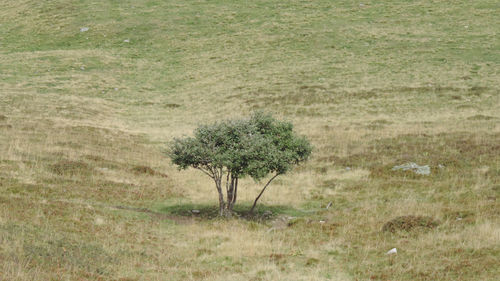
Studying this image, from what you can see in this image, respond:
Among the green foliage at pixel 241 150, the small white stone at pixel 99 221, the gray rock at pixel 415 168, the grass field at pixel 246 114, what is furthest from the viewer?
the gray rock at pixel 415 168

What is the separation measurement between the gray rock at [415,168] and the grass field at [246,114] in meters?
0.44

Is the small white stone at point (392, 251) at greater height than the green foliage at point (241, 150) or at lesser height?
lesser

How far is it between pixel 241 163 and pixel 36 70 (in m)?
54.9

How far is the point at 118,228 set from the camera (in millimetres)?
16344

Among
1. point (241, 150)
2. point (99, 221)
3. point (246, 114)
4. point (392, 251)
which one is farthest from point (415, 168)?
point (246, 114)

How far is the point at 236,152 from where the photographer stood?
63.5 feet

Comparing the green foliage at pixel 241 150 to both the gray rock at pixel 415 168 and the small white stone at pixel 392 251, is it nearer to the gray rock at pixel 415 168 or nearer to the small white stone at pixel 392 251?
the small white stone at pixel 392 251

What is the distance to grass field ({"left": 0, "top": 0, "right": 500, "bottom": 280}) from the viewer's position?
13.6m

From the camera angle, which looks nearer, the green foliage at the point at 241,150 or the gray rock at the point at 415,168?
the green foliage at the point at 241,150

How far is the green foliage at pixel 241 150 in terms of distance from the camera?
19297 mm

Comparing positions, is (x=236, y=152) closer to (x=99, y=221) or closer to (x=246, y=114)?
(x=99, y=221)

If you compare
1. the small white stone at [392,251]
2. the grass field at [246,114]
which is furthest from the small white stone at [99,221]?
the small white stone at [392,251]

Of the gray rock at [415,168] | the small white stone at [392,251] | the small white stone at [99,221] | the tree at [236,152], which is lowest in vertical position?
the gray rock at [415,168]

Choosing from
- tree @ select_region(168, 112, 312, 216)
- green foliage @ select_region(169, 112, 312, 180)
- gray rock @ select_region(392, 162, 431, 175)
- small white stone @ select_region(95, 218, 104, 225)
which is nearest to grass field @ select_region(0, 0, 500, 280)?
small white stone @ select_region(95, 218, 104, 225)
